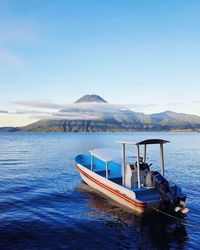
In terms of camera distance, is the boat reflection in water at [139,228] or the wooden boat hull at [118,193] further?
the wooden boat hull at [118,193]

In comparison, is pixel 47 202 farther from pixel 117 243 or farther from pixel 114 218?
pixel 117 243

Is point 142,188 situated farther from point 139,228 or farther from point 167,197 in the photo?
point 139,228

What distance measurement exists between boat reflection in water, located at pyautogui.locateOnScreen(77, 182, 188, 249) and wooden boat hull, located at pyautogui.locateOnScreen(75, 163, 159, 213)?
0.51 meters

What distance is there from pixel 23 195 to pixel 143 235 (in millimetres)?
13458

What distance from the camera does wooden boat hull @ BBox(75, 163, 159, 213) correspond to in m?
18.5

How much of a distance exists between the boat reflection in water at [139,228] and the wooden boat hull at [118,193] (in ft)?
1.66

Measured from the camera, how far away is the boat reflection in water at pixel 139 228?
14761mm

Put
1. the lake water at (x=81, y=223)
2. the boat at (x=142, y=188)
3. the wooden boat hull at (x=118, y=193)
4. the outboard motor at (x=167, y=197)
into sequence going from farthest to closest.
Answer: the wooden boat hull at (x=118, y=193)
the boat at (x=142, y=188)
the outboard motor at (x=167, y=197)
the lake water at (x=81, y=223)

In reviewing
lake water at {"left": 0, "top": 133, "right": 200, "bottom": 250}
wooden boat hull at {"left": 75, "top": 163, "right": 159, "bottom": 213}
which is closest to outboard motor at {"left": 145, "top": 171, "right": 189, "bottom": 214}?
wooden boat hull at {"left": 75, "top": 163, "right": 159, "bottom": 213}

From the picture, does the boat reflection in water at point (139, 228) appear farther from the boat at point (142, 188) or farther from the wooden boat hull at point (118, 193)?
the boat at point (142, 188)

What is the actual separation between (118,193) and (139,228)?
4.46 meters

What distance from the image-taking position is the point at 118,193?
20953 mm

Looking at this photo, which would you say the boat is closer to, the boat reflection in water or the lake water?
the boat reflection in water

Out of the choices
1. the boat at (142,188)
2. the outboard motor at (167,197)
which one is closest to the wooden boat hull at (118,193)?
the boat at (142,188)
